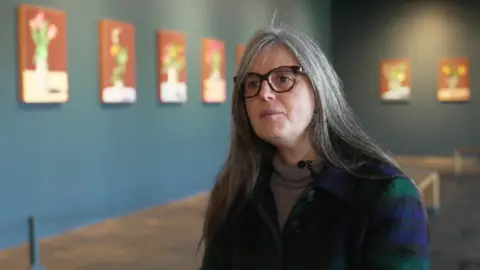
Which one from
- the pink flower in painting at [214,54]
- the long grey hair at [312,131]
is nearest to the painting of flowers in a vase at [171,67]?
the pink flower in painting at [214,54]

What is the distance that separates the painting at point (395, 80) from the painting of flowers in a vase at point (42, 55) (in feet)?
28.5

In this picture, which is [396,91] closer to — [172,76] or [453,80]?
[453,80]

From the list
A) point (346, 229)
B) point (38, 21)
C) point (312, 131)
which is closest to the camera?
point (346, 229)

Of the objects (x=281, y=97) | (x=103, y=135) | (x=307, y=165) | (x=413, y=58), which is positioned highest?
(x=413, y=58)

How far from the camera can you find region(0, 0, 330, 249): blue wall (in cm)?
537

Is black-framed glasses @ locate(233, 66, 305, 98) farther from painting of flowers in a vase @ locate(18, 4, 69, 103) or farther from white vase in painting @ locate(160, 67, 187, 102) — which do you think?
white vase in painting @ locate(160, 67, 187, 102)

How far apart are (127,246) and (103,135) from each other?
1.47 meters

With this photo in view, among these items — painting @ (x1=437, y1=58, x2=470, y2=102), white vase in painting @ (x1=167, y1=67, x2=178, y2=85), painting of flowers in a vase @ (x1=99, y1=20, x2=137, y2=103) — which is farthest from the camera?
painting @ (x1=437, y1=58, x2=470, y2=102)

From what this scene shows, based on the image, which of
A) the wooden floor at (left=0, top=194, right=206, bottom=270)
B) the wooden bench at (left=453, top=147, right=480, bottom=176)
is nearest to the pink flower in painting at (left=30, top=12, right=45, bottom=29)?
the wooden floor at (left=0, top=194, right=206, bottom=270)

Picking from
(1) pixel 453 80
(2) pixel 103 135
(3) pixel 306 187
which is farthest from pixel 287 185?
(1) pixel 453 80

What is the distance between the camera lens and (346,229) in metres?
1.16

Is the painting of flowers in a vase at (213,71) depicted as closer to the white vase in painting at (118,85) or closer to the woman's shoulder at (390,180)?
the white vase in painting at (118,85)

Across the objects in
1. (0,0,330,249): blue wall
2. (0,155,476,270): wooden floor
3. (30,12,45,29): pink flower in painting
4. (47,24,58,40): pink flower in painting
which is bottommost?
(0,155,476,270): wooden floor

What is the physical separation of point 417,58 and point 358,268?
12542 mm
